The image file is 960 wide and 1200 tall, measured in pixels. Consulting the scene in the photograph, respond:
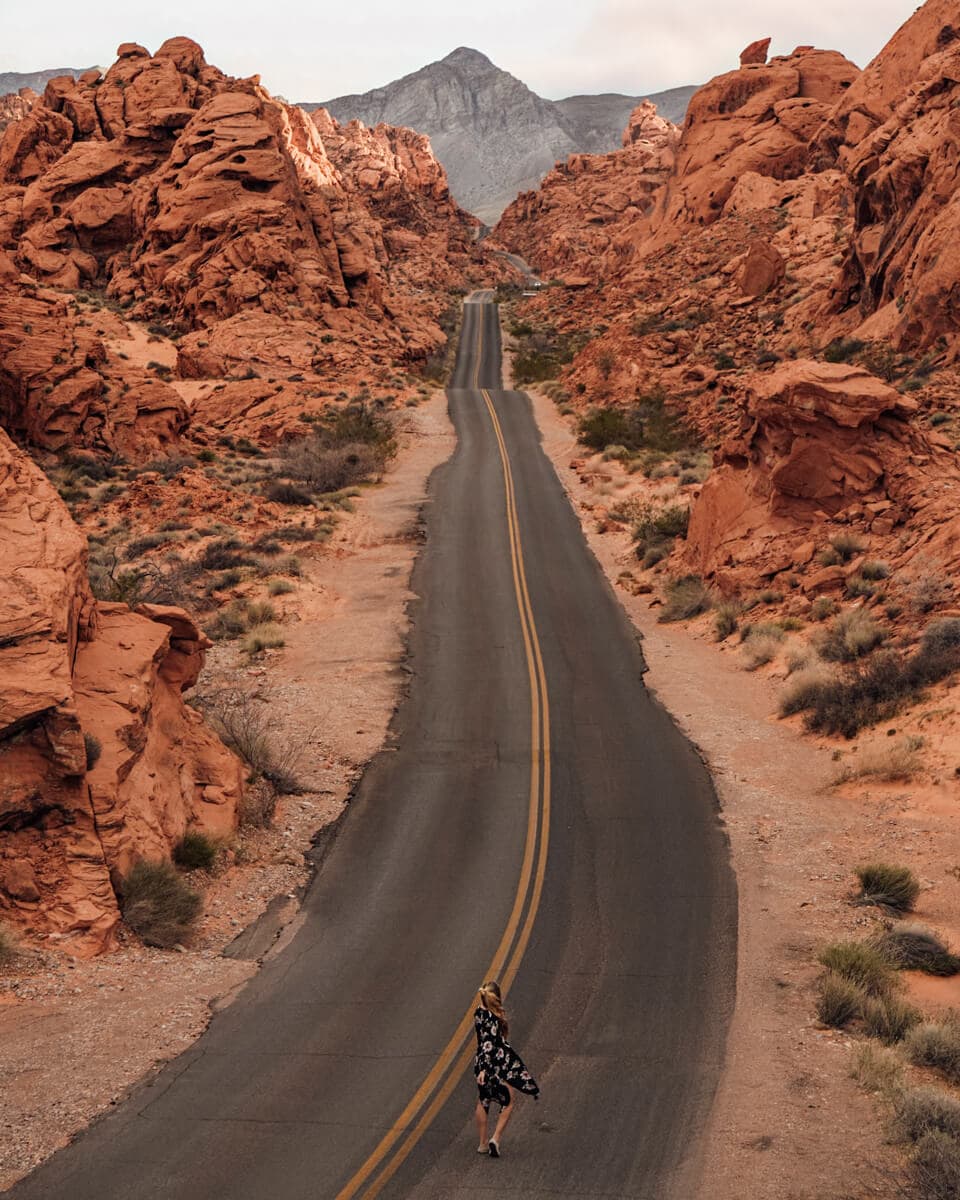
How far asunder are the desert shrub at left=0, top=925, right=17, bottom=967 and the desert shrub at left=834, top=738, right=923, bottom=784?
13.1 meters

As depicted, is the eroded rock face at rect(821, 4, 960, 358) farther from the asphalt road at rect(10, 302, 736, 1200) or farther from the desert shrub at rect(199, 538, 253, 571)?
the desert shrub at rect(199, 538, 253, 571)

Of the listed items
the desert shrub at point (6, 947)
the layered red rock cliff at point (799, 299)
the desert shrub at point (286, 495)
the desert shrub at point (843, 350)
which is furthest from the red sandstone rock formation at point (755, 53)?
the desert shrub at point (6, 947)

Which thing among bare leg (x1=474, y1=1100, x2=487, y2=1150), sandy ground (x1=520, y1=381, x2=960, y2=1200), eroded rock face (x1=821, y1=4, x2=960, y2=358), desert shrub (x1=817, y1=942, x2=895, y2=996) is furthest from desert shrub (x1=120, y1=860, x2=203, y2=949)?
eroded rock face (x1=821, y1=4, x2=960, y2=358)

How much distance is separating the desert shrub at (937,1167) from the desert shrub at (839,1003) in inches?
105

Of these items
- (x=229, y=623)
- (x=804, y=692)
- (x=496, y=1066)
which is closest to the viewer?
(x=496, y=1066)

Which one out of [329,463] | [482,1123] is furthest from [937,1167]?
[329,463]

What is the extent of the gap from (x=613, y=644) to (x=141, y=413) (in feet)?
80.6

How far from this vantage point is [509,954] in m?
14.1

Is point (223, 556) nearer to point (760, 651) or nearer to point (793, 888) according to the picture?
point (760, 651)

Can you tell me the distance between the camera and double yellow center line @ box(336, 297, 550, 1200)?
9773 mm

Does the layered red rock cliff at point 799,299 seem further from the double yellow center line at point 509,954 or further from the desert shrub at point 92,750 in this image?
the desert shrub at point 92,750

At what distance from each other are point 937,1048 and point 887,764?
7.91 m

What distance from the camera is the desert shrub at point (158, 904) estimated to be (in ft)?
→ 45.3

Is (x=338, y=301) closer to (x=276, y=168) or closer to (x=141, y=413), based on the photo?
(x=276, y=168)
